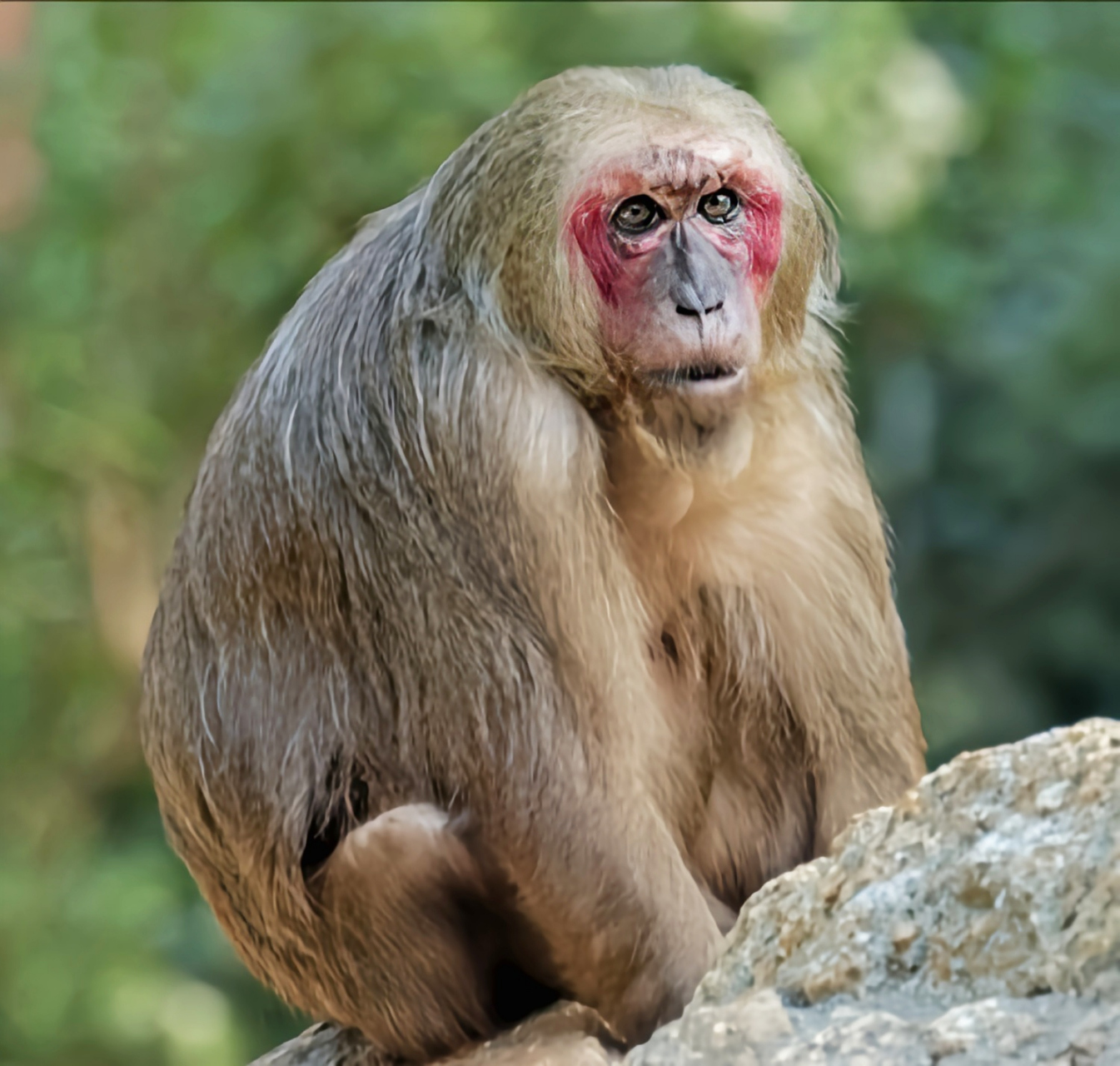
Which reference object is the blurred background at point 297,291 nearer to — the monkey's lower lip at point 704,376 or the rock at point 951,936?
the monkey's lower lip at point 704,376

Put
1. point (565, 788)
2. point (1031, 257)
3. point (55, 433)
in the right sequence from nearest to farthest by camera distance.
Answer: point (565, 788) < point (55, 433) < point (1031, 257)

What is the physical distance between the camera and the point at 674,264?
2998mm

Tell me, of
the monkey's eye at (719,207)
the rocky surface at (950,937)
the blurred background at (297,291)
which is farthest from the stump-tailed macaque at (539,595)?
the blurred background at (297,291)

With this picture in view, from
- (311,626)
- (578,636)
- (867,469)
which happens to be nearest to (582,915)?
(578,636)

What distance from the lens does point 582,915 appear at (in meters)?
3.09

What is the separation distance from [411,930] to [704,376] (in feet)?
3.69

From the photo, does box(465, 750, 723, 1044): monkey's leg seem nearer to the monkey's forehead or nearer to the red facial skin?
the red facial skin

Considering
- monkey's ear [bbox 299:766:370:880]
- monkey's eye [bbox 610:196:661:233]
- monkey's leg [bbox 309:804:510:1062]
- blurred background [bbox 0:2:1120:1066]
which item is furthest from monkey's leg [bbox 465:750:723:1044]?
blurred background [bbox 0:2:1120:1066]

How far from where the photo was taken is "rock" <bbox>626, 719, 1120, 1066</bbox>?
1.90 metres

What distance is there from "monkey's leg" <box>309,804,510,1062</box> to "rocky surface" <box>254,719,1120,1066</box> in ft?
2.82

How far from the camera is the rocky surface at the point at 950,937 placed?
190cm

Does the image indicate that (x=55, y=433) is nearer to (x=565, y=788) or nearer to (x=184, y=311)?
(x=184, y=311)

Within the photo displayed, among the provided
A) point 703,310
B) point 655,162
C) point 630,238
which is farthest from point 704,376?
point 655,162

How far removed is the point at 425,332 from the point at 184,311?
4.08m
